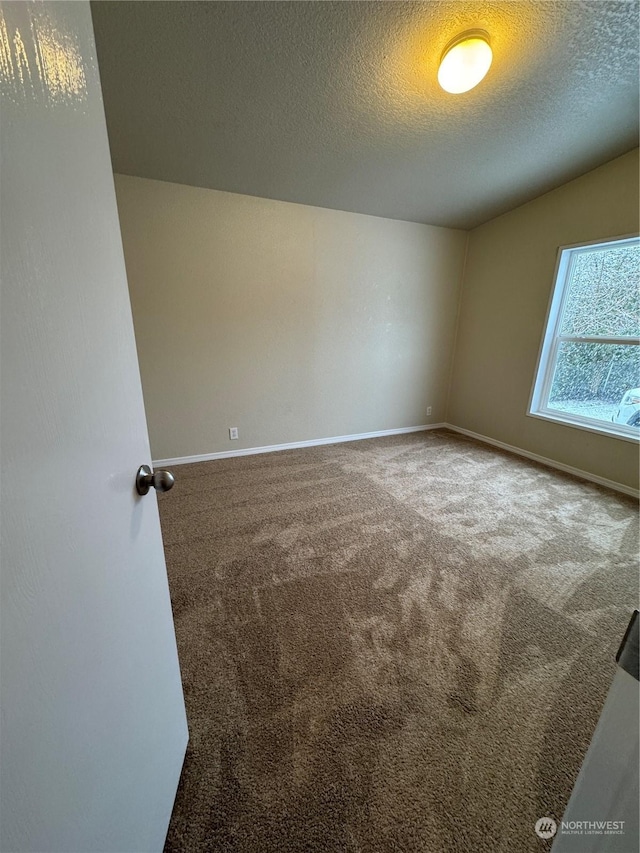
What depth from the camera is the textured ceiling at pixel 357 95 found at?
1.49 metres

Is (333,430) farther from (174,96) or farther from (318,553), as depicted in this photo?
(174,96)

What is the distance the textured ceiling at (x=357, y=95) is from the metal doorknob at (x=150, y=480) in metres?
2.06

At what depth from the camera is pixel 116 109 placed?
184cm

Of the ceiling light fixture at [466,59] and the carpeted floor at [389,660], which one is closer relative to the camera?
the carpeted floor at [389,660]

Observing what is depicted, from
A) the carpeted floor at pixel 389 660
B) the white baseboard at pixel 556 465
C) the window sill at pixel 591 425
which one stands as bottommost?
the carpeted floor at pixel 389 660

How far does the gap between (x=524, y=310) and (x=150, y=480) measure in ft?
12.5

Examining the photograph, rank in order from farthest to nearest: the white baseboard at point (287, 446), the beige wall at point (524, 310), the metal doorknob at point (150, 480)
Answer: the white baseboard at point (287, 446), the beige wall at point (524, 310), the metal doorknob at point (150, 480)

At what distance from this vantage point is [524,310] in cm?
329

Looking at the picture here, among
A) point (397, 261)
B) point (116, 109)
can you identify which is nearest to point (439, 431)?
point (397, 261)

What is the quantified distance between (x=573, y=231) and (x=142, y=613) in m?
3.99
